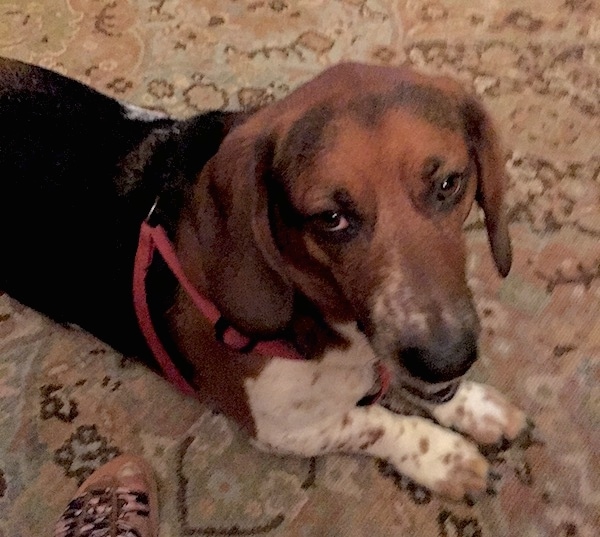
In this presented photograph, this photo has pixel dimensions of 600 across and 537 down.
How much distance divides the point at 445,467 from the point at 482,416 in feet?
0.65

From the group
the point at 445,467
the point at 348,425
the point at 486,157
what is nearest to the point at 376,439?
the point at 348,425

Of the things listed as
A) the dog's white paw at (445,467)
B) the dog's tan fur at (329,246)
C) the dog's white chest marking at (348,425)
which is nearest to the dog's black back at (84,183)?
the dog's tan fur at (329,246)

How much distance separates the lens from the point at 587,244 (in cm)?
244

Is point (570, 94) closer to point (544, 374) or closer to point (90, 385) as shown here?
point (544, 374)

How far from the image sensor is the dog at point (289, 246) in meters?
1.35

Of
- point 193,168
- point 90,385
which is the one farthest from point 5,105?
point 90,385

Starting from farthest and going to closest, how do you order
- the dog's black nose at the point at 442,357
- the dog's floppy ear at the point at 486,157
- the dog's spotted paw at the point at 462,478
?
the dog's spotted paw at the point at 462,478 < the dog's floppy ear at the point at 486,157 < the dog's black nose at the point at 442,357

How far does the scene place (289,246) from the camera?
1500 millimetres

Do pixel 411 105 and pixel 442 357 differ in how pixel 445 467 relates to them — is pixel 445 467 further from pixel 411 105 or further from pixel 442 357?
pixel 411 105

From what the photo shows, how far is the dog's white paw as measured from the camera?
198 cm

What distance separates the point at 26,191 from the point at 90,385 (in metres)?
0.74

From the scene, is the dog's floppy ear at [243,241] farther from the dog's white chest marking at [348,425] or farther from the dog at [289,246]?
the dog's white chest marking at [348,425]

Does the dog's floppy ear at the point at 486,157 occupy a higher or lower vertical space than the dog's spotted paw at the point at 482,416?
higher

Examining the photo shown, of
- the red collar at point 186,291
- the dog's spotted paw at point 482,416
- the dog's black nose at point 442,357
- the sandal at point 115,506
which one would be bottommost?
the sandal at point 115,506
